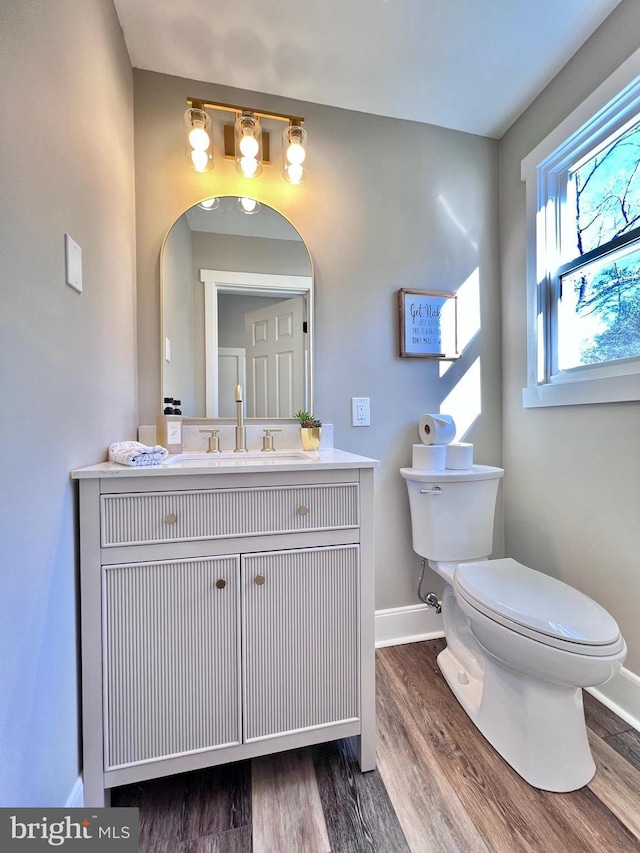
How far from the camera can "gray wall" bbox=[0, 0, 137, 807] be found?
65 centimetres

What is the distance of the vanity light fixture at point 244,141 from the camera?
1.41 meters

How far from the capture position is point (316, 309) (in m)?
1.61

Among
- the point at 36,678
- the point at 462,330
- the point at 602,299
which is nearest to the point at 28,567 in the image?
the point at 36,678

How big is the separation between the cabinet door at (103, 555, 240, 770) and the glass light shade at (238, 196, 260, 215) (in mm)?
1388

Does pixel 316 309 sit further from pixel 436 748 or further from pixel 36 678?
pixel 436 748

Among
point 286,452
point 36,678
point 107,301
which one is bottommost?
point 36,678

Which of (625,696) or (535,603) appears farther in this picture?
(625,696)

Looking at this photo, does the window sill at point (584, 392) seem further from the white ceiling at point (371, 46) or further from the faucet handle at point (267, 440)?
the white ceiling at point (371, 46)

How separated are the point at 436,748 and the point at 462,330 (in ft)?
5.45

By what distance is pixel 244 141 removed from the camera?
1448 millimetres

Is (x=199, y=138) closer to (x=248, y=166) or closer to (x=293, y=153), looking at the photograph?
(x=248, y=166)

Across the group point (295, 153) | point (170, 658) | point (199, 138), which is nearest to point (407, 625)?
point (170, 658)

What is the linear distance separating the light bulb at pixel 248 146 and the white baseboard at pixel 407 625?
2.04 meters

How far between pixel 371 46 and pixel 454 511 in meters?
1.84
